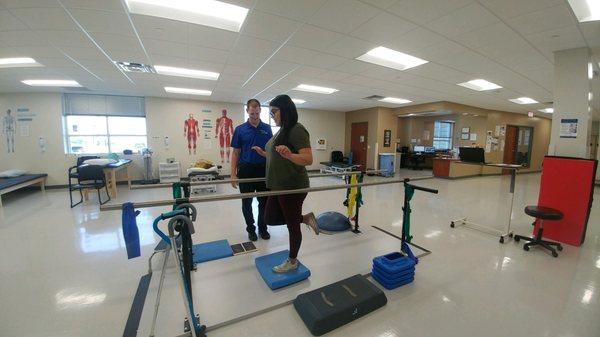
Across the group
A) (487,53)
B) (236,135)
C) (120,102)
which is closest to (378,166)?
(487,53)

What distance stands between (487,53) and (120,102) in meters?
8.48

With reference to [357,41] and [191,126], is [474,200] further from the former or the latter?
[191,126]

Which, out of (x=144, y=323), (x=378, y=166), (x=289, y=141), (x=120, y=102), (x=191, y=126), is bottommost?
(x=144, y=323)

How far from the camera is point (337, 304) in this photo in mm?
1686

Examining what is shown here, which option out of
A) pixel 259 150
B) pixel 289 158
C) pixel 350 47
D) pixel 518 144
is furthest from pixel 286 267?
pixel 518 144

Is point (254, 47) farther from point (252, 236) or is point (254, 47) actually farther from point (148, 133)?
point (148, 133)

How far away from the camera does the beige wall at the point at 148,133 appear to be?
5.93 m

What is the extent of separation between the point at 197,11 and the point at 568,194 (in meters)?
5.01

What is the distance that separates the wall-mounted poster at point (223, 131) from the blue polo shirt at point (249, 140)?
17.8 ft

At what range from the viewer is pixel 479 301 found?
6.15ft

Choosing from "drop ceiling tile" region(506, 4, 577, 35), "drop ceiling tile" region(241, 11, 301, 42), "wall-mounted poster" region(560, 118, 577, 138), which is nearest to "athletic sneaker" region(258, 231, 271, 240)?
"drop ceiling tile" region(241, 11, 301, 42)

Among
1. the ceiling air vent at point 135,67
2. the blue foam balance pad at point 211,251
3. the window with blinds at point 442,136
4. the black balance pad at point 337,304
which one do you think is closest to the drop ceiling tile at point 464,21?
the black balance pad at point 337,304

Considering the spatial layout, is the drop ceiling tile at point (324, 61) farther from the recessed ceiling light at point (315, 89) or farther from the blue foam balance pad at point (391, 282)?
the blue foam balance pad at point (391, 282)

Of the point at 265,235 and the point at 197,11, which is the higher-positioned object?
the point at 197,11
